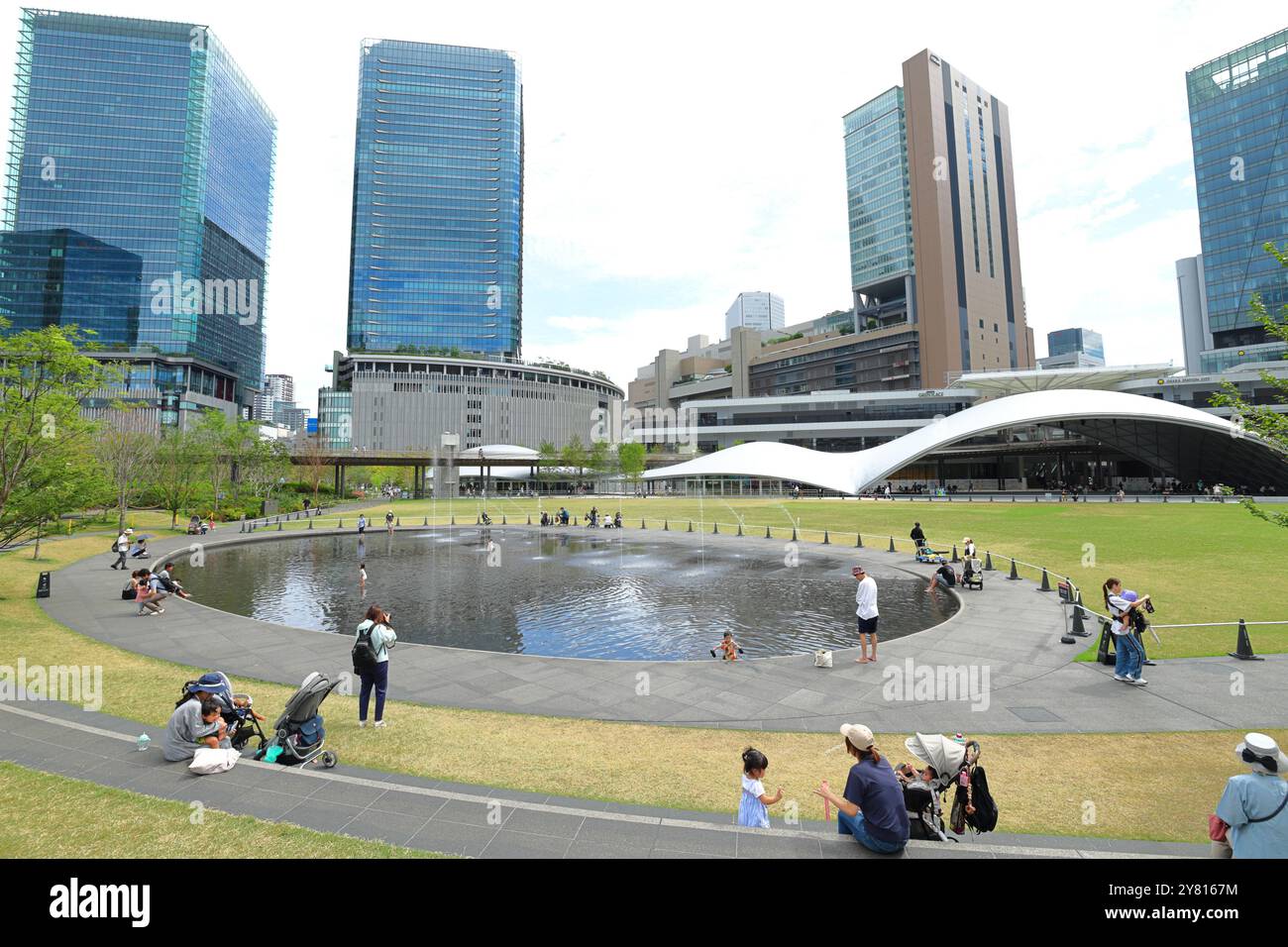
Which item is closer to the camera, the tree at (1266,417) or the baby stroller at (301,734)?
the baby stroller at (301,734)

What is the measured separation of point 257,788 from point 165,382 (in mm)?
142021

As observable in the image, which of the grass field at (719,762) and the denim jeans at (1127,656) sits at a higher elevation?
the denim jeans at (1127,656)

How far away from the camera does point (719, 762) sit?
7004mm

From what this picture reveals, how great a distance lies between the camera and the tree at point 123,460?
1449 inches

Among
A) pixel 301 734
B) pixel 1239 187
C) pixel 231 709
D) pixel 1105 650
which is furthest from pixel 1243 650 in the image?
pixel 1239 187

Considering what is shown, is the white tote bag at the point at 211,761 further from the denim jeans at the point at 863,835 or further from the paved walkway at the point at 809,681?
the denim jeans at the point at 863,835

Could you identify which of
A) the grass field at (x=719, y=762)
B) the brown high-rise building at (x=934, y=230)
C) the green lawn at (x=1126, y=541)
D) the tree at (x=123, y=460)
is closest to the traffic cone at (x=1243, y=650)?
the green lawn at (x=1126, y=541)

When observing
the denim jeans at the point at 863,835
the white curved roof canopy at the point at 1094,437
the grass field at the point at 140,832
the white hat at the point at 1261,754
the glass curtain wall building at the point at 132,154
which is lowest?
the grass field at the point at 140,832

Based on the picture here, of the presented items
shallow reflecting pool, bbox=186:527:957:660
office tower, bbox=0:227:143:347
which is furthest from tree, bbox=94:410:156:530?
office tower, bbox=0:227:143:347

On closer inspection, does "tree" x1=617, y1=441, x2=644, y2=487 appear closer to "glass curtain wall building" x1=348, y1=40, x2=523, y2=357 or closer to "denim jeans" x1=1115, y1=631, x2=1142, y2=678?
"glass curtain wall building" x1=348, y1=40, x2=523, y2=357

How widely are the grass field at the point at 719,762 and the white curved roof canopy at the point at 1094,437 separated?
55.8 metres

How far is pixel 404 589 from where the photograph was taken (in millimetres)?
20250
